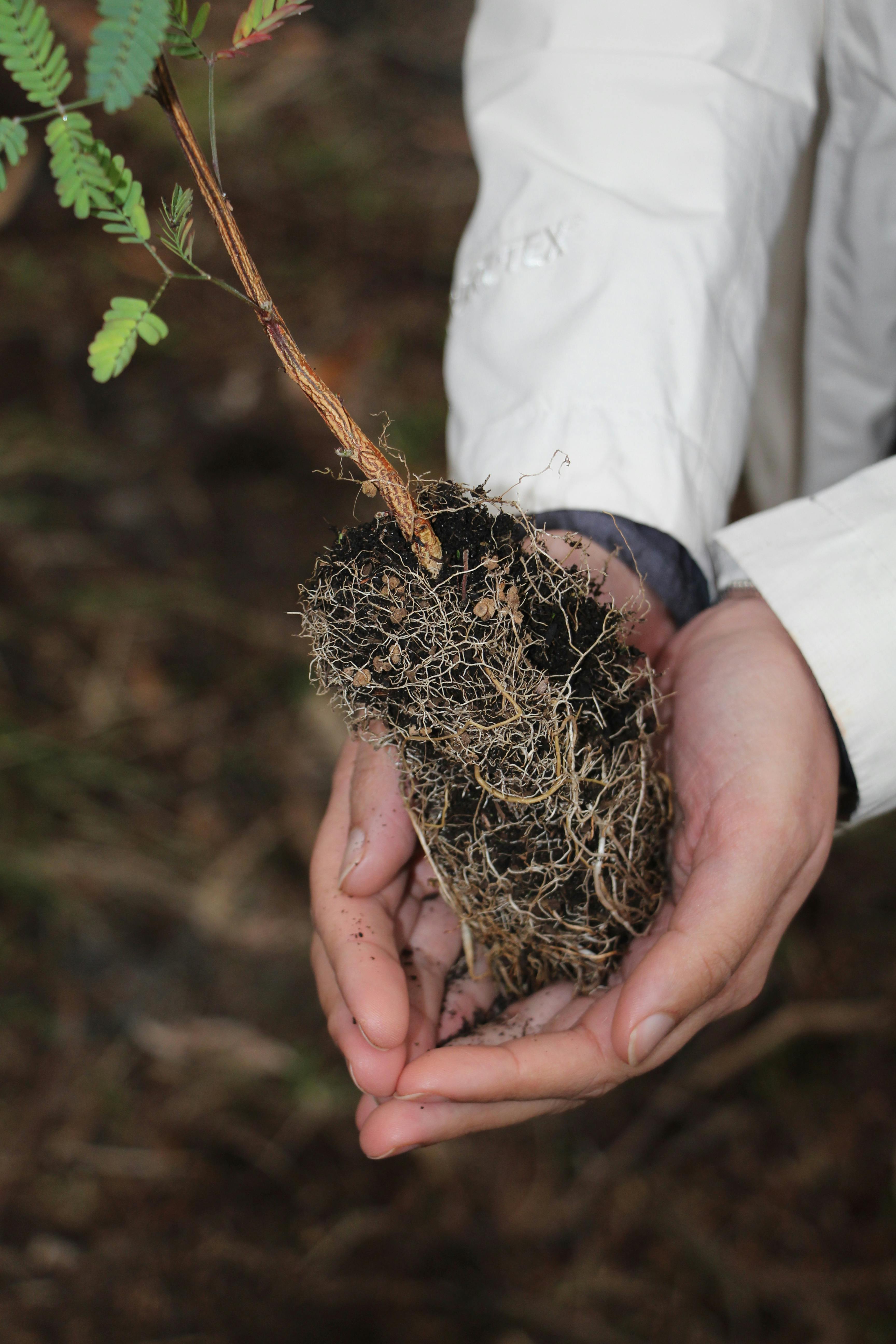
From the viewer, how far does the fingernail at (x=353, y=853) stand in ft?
3.79

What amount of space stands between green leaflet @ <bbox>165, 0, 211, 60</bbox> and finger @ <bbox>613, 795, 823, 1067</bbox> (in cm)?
95

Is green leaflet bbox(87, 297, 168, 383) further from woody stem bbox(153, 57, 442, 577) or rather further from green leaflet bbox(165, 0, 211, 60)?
green leaflet bbox(165, 0, 211, 60)

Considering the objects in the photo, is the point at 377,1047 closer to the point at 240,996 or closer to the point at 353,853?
the point at 353,853

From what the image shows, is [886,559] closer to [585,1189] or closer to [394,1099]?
[394,1099]

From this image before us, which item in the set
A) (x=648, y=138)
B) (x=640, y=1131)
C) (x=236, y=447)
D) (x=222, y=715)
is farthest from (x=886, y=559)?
(x=236, y=447)

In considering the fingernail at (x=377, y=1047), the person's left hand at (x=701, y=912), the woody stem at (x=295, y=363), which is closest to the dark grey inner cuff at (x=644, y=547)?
the person's left hand at (x=701, y=912)

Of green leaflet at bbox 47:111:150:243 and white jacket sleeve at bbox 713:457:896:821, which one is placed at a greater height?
green leaflet at bbox 47:111:150:243

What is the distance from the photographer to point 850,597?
42.1 inches

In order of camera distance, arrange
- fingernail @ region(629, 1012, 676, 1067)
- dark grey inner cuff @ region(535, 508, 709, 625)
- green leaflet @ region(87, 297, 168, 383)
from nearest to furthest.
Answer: green leaflet @ region(87, 297, 168, 383) → fingernail @ region(629, 1012, 676, 1067) → dark grey inner cuff @ region(535, 508, 709, 625)

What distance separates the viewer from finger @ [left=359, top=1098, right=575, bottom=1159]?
1.00 m

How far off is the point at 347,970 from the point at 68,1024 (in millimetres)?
1408

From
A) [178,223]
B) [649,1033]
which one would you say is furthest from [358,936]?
[178,223]

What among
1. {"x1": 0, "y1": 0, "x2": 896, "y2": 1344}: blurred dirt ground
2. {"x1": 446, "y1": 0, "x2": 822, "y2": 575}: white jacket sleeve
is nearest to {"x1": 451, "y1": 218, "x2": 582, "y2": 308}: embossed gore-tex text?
{"x1": 446, "y1": 0, "x2": 822, "y2": 575}: white jacket sleeve

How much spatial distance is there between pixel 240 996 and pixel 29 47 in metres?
1.98
